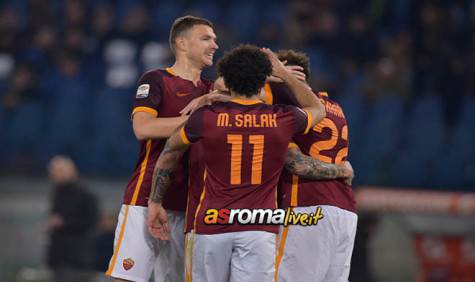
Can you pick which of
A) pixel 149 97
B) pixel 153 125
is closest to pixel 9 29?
pixel 149 97

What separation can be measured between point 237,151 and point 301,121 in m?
0.46

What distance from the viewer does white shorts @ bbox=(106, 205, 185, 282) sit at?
6.01 metres

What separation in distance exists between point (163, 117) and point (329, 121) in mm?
1103

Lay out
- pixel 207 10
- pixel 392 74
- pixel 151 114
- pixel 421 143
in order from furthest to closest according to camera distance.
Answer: pixel 207 10 → pixel 392 74 → pixel 421 143 → pixel 151 114

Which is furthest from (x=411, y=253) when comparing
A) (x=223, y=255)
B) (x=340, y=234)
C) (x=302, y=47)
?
(x=223, y=255)

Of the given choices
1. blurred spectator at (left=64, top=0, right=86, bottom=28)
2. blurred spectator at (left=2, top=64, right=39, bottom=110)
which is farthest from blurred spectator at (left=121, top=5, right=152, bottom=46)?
blurred spectator at (left=2, top=64, right=39, bottom=110)

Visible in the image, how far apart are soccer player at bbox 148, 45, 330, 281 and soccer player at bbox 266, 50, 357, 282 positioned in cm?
53

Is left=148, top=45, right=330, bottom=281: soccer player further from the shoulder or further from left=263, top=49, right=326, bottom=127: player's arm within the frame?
the shoulder

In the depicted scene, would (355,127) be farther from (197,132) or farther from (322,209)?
(197,132)

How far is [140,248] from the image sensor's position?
19.8ft

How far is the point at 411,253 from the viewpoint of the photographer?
11.0 m

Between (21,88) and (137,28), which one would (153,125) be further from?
(21,88)

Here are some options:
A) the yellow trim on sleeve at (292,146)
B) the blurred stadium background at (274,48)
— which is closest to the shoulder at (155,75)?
the yellow trim on sleeve at (292,146)

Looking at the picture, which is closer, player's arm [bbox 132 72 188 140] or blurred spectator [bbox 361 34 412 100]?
player's arm [bbox 132 72 188 140]
